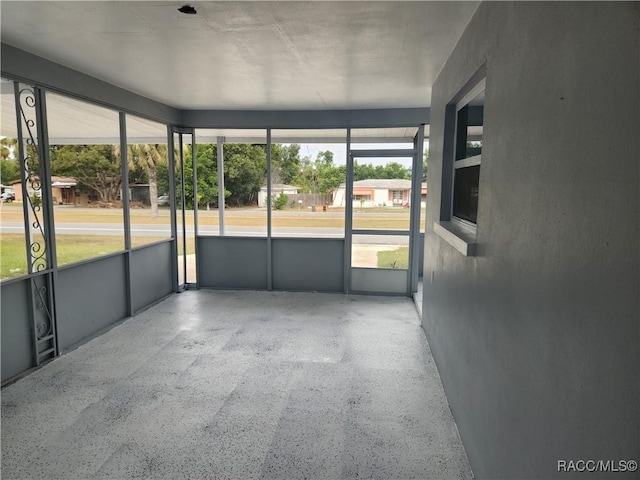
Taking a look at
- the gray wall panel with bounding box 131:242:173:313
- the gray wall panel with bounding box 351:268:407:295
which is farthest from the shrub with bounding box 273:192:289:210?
the gray wall panel with bounding box 131:242:173:313

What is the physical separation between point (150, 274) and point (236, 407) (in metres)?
3.09

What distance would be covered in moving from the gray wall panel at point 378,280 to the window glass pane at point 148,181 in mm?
2870

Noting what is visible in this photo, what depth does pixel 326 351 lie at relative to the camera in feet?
12.9

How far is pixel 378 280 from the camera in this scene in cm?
597

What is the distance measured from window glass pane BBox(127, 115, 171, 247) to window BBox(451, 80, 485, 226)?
12.1 feet

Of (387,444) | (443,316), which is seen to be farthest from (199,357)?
(443,316)

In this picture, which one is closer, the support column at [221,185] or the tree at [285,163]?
the tree at [285,163]

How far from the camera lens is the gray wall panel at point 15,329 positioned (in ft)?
10.6

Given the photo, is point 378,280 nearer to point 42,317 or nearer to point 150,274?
point 150,274

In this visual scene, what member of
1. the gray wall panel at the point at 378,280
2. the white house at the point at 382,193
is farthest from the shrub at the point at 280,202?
the gray wall panel at the point at 378,280

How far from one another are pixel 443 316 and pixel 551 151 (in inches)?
87.5

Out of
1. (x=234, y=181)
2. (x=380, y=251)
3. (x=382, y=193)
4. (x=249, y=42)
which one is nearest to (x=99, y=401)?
(x=249, y=42)

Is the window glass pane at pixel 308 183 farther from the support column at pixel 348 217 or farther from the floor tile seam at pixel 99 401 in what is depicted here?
the floor tile seam at pixel 99 401

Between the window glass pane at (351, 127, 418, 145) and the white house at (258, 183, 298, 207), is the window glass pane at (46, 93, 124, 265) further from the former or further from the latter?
the window glass pane at (351, 127, 418, 145)
